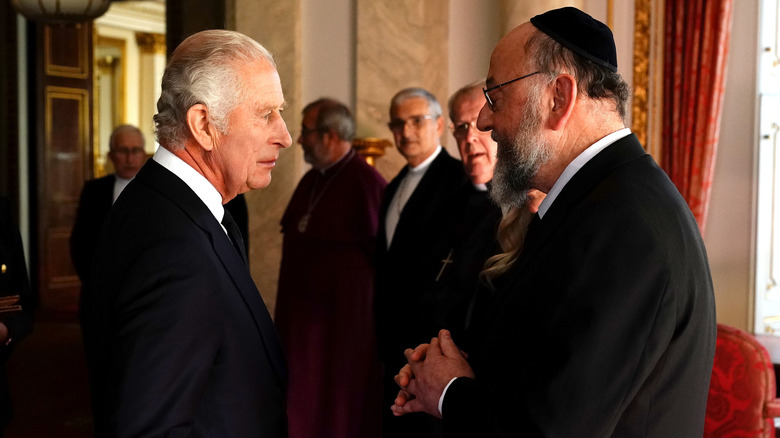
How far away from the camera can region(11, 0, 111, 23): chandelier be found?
17.9ft

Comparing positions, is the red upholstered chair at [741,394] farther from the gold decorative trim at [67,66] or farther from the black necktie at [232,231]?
the gold decorative trim at [67,66]

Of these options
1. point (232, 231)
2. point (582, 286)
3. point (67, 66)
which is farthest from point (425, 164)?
point (67, 66)

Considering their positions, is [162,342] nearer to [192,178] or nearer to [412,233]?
[192,178]

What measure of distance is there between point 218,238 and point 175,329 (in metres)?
0.24

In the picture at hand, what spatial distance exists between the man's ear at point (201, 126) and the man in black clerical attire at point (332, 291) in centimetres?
271

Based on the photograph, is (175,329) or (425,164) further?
(425,164)

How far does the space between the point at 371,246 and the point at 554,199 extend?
295 centimetres

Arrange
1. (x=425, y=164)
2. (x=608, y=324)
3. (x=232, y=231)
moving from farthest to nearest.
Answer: (x=425, y=164) < (x=232, y=231) < (x=608, y=324)

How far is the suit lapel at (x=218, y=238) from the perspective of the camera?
1566 mm

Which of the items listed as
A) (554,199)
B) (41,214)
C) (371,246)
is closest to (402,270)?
(371,246)

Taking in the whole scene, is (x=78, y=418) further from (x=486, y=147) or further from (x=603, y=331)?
(x=603, y=331)

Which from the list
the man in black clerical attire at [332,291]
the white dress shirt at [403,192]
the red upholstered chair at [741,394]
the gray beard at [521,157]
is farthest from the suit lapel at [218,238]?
the man in black clerical attire at [332,291]

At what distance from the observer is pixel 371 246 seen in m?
4.46

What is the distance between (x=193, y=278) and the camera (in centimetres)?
146
